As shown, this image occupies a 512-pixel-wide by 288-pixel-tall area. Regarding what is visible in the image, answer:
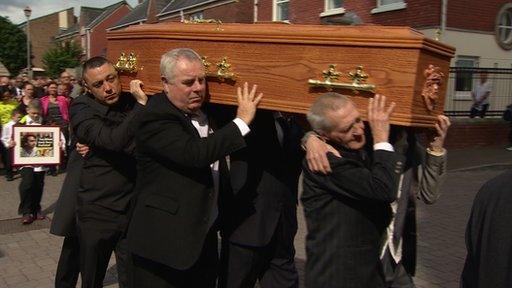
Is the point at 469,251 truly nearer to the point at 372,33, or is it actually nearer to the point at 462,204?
the point at 372,33

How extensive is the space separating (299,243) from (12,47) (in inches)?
2215

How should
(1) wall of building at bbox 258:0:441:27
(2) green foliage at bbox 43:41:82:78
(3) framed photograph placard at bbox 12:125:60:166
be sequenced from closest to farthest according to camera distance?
(3) framed photograph placard at bbox 12:125:60:166, (1) wall of building at bbox 258:0:441:27, (2) green foliage at bbox 43:41:82:78

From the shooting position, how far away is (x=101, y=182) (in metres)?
3.39

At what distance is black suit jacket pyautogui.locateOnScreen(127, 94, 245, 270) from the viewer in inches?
99.7

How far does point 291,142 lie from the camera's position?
3.15 metres

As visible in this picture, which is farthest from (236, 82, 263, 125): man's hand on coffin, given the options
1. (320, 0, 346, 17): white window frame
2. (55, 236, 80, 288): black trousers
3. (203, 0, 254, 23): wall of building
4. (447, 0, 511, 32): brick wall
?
(203, 0, 254, 23): wall of building

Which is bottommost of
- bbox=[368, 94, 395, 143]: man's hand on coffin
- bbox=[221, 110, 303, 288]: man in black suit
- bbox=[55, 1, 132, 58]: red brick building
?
bbox=[221, 110, 303, 288]: man in black suit

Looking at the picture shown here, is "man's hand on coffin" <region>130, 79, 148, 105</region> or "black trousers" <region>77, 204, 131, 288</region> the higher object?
"man's hand on coffin" <region>130, 79, 148, 105</region>

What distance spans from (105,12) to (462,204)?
47.8m

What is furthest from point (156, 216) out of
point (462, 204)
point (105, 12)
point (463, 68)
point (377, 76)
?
point (105, 12)

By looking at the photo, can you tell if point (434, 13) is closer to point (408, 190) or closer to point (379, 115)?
point (408, 190)

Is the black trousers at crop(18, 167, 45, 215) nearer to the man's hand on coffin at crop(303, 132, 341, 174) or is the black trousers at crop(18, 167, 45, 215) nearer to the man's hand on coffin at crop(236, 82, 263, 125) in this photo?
the man's hand on coffin at crop(236, 82, 263, 125)

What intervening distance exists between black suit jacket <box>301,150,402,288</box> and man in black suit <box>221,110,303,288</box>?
494mm

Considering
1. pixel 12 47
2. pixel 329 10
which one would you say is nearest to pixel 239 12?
pixel 329 10
